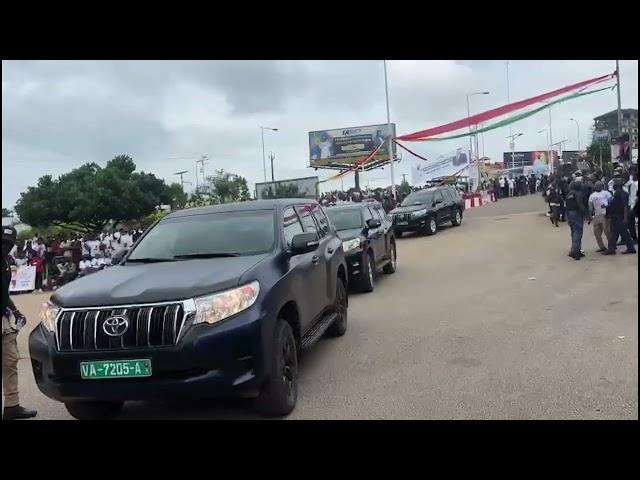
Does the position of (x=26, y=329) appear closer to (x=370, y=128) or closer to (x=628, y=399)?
(x=628, y=399)

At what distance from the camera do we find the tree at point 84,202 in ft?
112

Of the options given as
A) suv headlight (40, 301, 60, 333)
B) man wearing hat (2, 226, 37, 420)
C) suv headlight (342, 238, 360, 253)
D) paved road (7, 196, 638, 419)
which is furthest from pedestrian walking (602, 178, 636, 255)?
man wearing hat (2, 226, 37, 420)

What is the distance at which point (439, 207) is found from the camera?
21297 mm

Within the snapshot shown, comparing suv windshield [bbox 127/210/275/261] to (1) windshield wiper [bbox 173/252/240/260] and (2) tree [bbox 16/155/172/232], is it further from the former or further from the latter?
(2) tree [bbox 16/155/172/232]

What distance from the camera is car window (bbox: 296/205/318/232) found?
656 cm

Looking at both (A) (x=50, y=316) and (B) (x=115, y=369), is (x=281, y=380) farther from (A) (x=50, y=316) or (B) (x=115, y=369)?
(A) (x=50, y=316)

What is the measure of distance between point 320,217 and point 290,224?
142 centimetres

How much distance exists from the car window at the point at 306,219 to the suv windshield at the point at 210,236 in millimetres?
710

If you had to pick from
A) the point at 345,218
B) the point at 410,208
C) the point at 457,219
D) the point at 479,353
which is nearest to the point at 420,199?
the point at 410,208

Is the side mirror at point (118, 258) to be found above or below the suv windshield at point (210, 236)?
below

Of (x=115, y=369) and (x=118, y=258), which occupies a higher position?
(x=118, y=258)

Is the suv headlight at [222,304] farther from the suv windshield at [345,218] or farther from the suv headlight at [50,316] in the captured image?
the suv windshield at [345,218]

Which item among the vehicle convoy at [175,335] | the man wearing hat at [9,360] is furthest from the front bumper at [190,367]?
the man wearing hat at [9,360]
